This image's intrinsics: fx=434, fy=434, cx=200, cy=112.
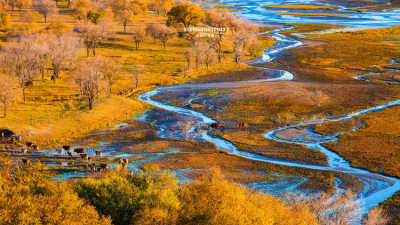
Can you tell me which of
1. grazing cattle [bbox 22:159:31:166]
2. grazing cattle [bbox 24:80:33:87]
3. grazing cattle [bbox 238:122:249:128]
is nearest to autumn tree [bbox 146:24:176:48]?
grazing cattle [bbox 24:80:33:87]

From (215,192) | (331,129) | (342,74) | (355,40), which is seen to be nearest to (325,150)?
(331,129)

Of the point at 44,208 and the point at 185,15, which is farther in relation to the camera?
the point at 185,15

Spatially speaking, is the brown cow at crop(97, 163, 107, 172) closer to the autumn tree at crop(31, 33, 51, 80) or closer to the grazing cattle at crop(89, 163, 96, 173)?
the grazing cattle at crop(89, 163, 96, 173)

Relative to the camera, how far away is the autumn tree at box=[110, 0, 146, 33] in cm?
14050

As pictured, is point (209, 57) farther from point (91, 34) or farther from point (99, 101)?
point (99, 101)

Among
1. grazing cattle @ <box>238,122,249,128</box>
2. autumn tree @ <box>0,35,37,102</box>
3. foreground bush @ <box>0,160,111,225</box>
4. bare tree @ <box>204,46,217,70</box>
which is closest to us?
foreground bush @ <box>0,160,111,225</box>

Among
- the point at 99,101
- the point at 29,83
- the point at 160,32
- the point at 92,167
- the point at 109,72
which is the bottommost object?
the point at 92,167

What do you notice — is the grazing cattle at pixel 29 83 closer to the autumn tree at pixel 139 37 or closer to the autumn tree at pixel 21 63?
the autumn tree at pixel 21 63

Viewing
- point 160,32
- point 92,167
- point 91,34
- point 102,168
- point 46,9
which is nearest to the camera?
point 102,168

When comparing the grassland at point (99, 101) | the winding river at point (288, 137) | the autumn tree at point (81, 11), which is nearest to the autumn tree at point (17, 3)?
the autumn tree at point (81, 11)

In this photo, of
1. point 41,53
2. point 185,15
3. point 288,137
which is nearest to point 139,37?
point 185,15

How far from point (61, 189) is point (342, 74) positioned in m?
91.4

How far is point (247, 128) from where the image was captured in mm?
61469

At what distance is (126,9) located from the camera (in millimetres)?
154625
